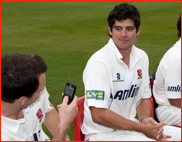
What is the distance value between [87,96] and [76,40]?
28.8 ft

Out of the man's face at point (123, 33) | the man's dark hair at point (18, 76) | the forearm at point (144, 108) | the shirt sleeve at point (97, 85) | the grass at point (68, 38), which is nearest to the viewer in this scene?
the man's dark hair at point (18, 76)

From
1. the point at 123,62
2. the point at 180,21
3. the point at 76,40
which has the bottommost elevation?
the point at 76,40

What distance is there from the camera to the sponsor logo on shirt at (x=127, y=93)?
127 inches

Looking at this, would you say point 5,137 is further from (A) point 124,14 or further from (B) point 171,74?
(B) point 171,74

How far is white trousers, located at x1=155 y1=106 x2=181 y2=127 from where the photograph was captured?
3705mm

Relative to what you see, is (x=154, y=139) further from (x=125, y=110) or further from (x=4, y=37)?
(x=4, y=37)

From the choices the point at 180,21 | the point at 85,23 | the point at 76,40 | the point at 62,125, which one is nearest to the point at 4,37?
the point at 76,40

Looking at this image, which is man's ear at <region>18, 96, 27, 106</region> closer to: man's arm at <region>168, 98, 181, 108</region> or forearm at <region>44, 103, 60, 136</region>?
forearm at <region>44, 103, 60, 136</region>

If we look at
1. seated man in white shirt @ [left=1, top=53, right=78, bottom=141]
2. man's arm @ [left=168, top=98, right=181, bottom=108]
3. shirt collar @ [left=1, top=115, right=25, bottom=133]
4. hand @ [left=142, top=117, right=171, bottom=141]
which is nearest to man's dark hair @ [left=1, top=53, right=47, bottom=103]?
seated man in white shirt @ [left=1, top=53, right=78, bottom=141]

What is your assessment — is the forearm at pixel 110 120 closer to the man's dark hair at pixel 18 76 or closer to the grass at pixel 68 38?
the man's dark hair at pixel 18 76

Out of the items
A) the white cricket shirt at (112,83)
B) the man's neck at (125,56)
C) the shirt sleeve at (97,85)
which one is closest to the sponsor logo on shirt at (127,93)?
the white cricket shirt at (112,83)

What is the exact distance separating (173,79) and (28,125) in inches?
71.9

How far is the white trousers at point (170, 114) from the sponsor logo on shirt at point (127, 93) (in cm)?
63

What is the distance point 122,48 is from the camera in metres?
3.37
